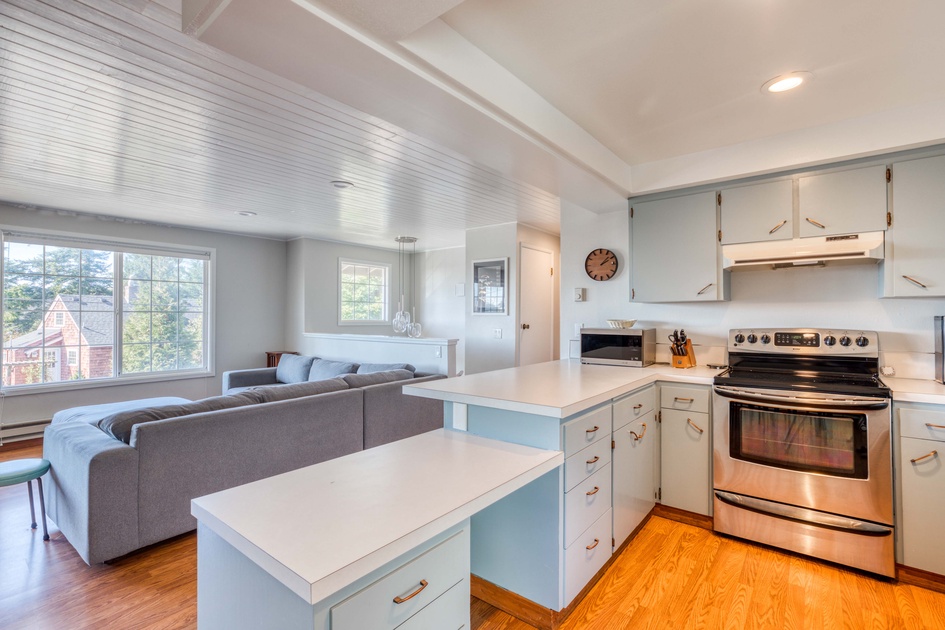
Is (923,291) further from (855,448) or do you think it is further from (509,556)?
(509,556)

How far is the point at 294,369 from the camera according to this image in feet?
17.0

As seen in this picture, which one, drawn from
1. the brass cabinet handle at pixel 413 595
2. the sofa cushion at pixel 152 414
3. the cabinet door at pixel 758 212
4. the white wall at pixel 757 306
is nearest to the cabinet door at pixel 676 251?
the cabinet door at pixel 758 212

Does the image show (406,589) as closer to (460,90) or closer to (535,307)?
(460,90)

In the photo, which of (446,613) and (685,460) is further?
(685,460)

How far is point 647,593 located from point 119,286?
6.13 metres

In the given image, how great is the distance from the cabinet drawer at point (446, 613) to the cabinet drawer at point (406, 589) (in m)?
0.02

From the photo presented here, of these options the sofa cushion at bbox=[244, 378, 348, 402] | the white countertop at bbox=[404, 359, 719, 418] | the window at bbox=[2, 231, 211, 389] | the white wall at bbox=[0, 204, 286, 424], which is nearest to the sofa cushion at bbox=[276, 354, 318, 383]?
the white wall at bbox=[0, 204, 286, 424]

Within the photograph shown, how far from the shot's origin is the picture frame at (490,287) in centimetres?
534

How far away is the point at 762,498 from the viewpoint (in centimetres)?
231

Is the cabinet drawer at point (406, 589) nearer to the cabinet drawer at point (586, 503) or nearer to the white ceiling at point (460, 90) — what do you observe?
the cabinet drawer at point (586, 503)

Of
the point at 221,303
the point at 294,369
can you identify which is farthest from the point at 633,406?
the point at 221,303

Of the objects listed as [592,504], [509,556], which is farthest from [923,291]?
[509,556]

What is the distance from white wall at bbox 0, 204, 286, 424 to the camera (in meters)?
4.56

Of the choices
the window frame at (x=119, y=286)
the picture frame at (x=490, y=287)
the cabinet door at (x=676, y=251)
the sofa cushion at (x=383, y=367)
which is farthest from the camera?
the picture frame at (x=490, y=287)
